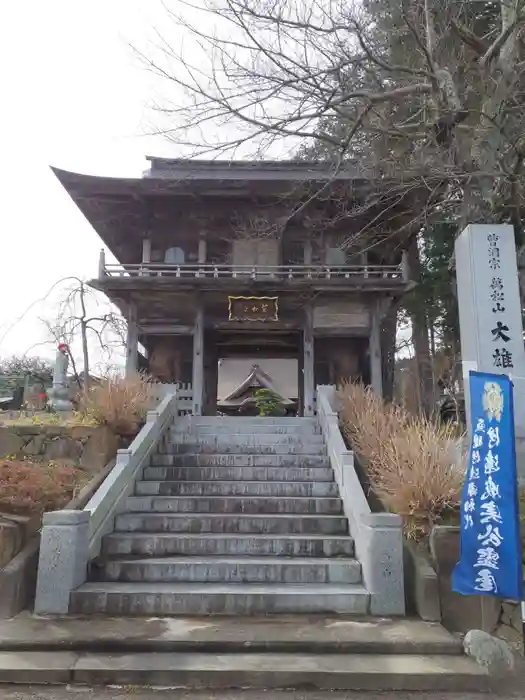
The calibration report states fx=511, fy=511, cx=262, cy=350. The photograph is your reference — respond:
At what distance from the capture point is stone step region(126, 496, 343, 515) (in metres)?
6.41

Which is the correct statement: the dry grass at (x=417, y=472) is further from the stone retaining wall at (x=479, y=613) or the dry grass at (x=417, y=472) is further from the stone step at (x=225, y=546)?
the stone step at (x=225, y=546)

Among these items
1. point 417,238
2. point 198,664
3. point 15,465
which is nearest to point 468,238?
point 198,664

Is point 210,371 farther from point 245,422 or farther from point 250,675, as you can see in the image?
point 250,675

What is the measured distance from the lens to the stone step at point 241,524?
6.02m

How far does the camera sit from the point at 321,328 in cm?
1535

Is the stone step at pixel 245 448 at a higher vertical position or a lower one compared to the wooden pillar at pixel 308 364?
lower

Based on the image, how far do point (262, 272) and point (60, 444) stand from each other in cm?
893

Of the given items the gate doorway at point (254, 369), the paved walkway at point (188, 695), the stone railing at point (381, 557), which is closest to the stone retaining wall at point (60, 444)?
the stone railing at point (381, 557)

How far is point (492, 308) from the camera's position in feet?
21.4

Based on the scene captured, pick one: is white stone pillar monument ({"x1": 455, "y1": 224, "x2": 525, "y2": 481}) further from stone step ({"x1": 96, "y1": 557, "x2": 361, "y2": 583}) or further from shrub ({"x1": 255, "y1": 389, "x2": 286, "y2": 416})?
shrub ({"x1": 255, "y1": 389, "x2": 286, "y2": 416})

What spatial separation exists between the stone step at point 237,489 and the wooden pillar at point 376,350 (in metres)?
7.97

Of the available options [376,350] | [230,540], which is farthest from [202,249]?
[230,540]

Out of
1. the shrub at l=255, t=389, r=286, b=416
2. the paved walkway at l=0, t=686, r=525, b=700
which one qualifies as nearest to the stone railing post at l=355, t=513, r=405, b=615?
the paved walkway at l=0, t=686, r=525, b=700

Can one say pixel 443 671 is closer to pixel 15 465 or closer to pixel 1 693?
pixel 1 693
